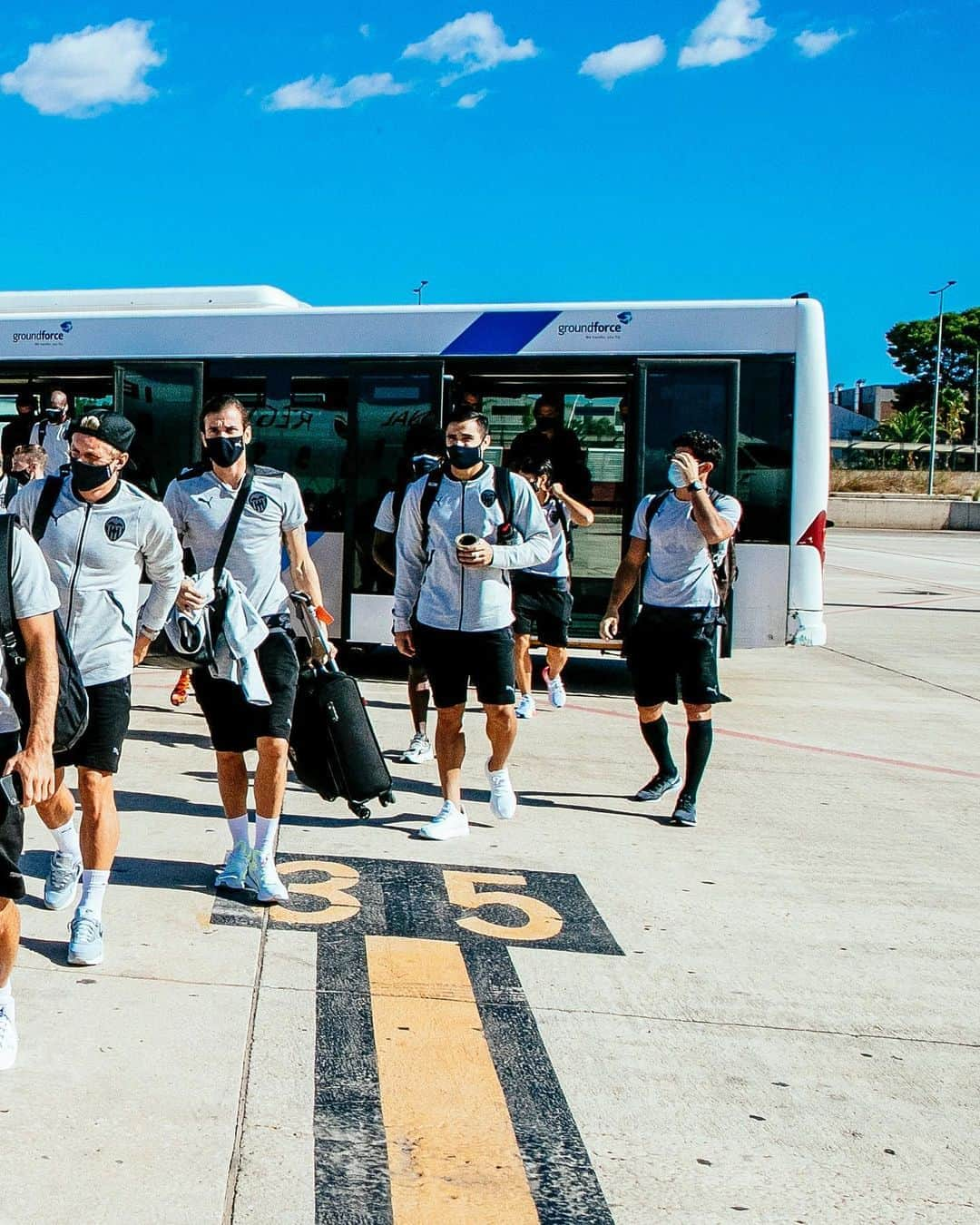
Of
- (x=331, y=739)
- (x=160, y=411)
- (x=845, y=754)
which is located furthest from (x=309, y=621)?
(x=160, y=411)

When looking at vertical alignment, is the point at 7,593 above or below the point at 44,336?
below

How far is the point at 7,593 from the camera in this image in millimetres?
3119

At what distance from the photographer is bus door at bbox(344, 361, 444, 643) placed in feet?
34.2

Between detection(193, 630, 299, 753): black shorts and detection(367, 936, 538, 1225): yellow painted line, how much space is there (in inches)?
36.4

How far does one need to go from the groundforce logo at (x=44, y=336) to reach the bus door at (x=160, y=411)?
25.1 inches

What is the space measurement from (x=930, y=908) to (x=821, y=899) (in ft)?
1.42

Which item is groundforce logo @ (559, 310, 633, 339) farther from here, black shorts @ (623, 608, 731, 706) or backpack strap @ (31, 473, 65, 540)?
backpack strap @ (31, 473, 65, 540)

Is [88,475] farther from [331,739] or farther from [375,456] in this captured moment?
[375,456]

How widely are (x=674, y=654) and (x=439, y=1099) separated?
3.44 m

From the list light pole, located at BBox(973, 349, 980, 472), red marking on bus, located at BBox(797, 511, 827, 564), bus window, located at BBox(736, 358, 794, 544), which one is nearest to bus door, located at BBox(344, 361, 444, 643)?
bus window, located at BBox(736, 358, 794, 544)

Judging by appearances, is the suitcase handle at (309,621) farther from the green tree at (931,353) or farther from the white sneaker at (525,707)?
the green tree at (931,353)

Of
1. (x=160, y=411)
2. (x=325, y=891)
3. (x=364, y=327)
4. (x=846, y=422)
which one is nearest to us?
(x=325, y=891)

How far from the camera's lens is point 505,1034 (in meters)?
3.74

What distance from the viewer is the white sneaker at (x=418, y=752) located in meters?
7.56
